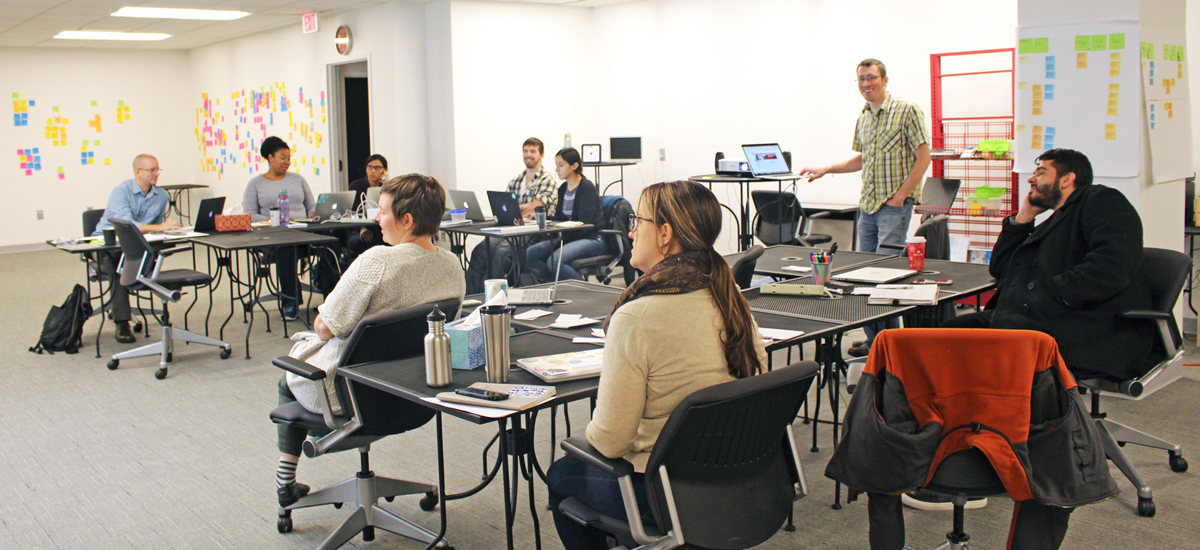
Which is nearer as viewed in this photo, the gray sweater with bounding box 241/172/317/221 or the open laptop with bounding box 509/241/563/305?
the open laptop with bounding box 509/241/563/305

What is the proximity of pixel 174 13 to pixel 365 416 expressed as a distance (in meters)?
8.07

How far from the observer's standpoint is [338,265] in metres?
A: 6.53

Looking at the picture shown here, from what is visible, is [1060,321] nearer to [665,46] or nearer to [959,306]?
[959,306]

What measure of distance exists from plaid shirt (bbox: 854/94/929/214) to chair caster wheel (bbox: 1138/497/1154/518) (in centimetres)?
227

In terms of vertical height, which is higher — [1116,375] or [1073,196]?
[1073,196]

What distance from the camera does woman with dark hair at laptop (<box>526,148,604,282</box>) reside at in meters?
6.21

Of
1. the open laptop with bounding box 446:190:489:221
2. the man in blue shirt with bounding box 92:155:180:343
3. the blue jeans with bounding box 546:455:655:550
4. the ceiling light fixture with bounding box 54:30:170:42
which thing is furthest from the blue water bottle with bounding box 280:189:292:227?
the ceiling light fixture with bounding box 54:30:170:42

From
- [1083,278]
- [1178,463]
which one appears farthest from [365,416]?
[1178,463]

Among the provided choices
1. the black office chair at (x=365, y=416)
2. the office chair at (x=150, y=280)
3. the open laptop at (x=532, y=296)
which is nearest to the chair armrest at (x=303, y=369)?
the black office chair at (x=365, y=416)

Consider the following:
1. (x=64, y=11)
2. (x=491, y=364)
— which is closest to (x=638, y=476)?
(x=491, y=364)

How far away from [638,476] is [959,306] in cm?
460

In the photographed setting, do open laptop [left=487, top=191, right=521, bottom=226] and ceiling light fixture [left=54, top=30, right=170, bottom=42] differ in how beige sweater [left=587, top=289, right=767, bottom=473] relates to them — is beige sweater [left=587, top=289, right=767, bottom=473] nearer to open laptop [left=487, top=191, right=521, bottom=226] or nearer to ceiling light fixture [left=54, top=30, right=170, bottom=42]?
open laptop [left=487, top=191, right=521, bottom=226]

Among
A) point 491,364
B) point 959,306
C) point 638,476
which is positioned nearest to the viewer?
point 638,476

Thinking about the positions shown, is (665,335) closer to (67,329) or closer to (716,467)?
(716,467)
